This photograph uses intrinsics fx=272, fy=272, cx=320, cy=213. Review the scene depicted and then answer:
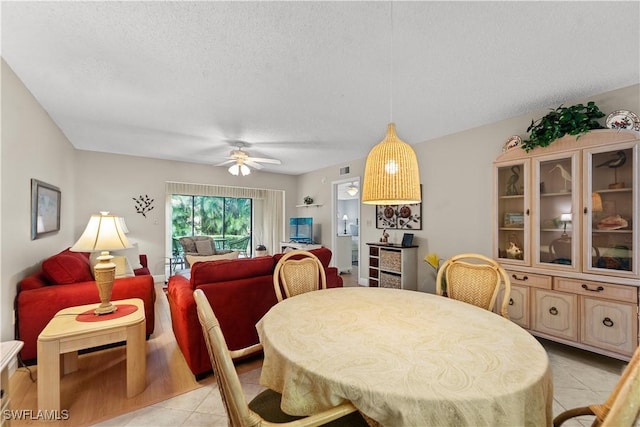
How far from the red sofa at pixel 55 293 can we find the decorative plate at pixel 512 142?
4042 millimetres

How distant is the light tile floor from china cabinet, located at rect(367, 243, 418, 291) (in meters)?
1.75

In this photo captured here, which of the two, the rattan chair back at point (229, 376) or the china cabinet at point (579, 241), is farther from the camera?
the china cabinet at point (579, 241)

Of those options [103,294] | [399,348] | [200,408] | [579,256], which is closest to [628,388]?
[399,348]

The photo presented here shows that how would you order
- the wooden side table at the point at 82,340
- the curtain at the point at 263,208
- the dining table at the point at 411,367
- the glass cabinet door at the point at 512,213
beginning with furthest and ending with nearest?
the curtain at the point at 263,208, the glass cabinet door at the point at 512,213, the wooden side table at the point at 82,340, the dining table at the point at 411,367

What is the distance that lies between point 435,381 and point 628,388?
1.54 ft

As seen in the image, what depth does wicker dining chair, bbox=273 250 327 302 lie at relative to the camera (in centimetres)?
218

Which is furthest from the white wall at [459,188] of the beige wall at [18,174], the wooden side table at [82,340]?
the beige wall at [18,174]

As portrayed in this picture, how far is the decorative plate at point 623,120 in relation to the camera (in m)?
2.25

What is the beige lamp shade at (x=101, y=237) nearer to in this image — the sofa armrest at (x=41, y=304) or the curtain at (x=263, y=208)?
the sofa armrest at (x=41, y=304)

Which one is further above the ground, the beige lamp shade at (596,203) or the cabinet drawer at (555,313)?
the beige lamp shade at (596,203)

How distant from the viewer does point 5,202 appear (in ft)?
6.89

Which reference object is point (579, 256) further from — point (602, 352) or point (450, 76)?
point (450, 76)

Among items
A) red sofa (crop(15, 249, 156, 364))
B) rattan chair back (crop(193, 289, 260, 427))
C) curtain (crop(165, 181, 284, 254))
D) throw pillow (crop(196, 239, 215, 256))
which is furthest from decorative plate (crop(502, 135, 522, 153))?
throw pillow (crop(196, 239, 215, 256))

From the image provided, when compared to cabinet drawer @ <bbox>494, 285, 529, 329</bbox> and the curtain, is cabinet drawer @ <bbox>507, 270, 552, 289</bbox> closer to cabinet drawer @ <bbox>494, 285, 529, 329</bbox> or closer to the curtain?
cabinet drawer @ <bbox>494, 285, 529, 329</bbox>
